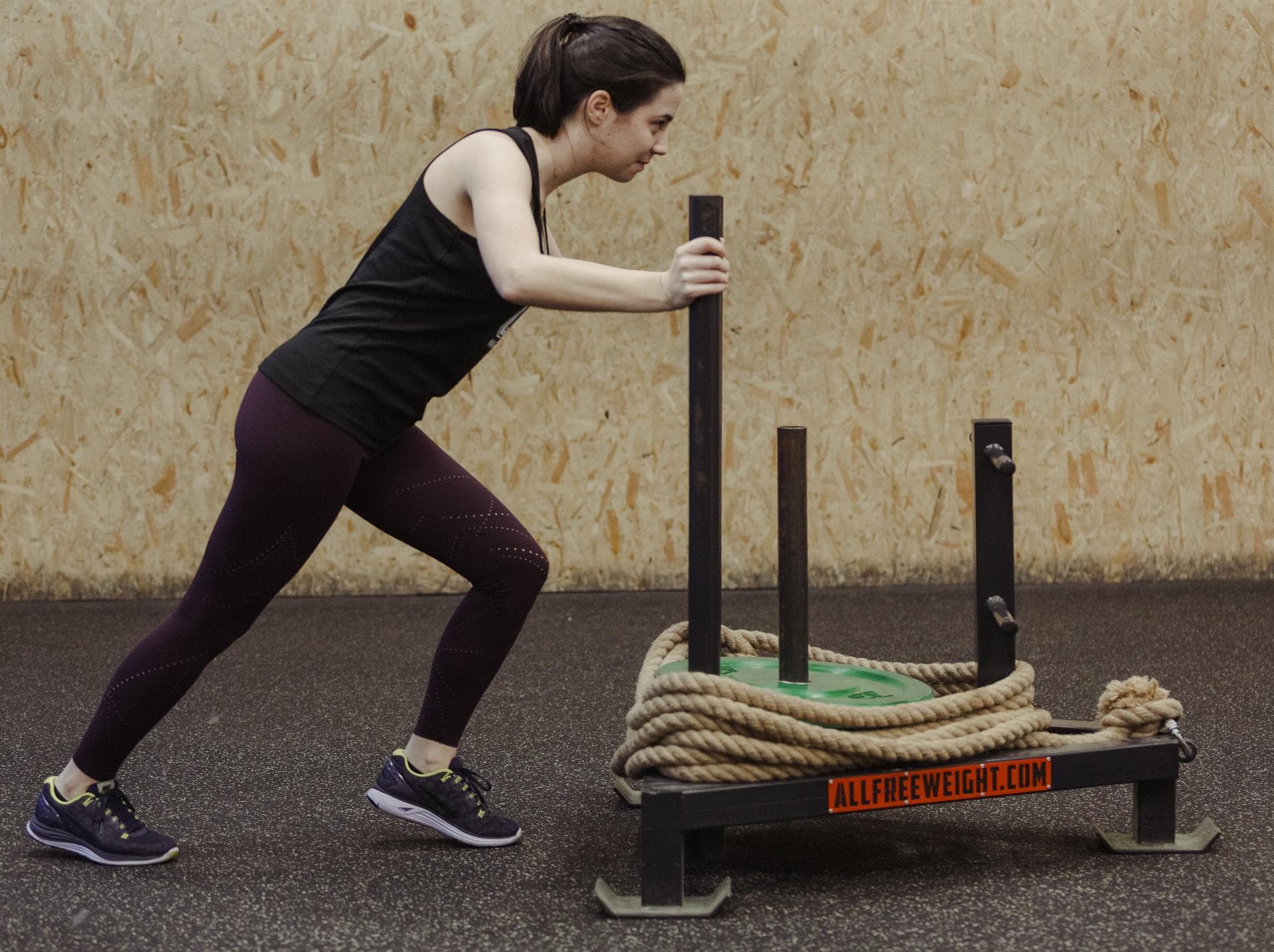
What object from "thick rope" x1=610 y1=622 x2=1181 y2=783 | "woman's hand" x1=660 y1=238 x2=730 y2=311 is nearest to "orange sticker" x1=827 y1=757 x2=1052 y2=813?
"thick rope" x1=610 y1=622 x2=1181 y2=783

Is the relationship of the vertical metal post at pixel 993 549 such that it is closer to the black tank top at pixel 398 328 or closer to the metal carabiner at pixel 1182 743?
the metal carabiner at pixel 1182 743

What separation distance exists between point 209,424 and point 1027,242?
7.38ft

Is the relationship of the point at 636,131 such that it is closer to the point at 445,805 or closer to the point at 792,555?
the point at 792,555

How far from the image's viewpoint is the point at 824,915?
1501mm

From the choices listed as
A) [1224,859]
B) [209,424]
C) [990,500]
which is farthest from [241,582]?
[209,424]

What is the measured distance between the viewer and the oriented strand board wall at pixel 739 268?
3.40m

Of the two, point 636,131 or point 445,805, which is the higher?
point 636,131

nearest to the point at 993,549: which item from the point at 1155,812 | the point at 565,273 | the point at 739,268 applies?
the point at 1155,812

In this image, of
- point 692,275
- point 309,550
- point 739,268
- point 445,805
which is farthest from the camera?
point 739,268

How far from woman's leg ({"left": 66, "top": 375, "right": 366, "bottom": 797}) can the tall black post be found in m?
0.42

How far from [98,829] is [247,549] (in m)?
0.43

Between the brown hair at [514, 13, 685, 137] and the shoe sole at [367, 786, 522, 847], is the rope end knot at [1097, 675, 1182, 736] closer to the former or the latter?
the shoe sole at [367, 786, 522, 847]

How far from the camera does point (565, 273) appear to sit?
4.73 feet

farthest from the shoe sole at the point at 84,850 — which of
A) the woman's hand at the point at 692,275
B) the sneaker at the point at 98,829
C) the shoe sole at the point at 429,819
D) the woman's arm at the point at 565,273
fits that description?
the woman's hand at the point at 692,275
